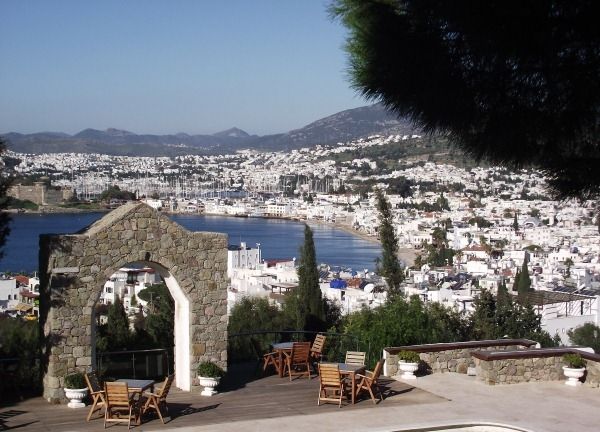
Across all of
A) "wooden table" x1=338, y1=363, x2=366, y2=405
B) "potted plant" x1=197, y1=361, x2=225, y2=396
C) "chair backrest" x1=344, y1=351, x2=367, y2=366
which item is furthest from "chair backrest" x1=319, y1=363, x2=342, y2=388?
"potted plant" x1=197, y1=361, x2=225, y2=396

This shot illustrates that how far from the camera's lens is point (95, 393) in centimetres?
886

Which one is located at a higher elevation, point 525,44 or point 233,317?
point 525,44

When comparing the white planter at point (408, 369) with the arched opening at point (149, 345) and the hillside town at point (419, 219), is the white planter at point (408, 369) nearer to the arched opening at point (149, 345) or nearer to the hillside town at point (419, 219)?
the arched opening at point (149, 345)

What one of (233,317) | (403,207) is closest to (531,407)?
(233,317)

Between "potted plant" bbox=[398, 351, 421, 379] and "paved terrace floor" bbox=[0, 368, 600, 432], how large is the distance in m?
0.32

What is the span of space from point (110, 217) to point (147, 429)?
8.76ft

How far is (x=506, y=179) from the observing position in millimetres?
166250

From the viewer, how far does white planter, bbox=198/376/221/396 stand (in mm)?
9953

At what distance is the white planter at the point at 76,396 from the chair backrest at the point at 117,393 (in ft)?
2.57

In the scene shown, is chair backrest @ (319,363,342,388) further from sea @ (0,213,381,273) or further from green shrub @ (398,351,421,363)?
sea @ (0,213,381,273)

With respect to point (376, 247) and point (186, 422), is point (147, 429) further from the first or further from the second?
point (376, 247)

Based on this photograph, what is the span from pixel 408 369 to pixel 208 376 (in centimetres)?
277

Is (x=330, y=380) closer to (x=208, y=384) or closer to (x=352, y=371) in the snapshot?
(x=352, y=371)

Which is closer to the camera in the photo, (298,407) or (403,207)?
(298,407)
